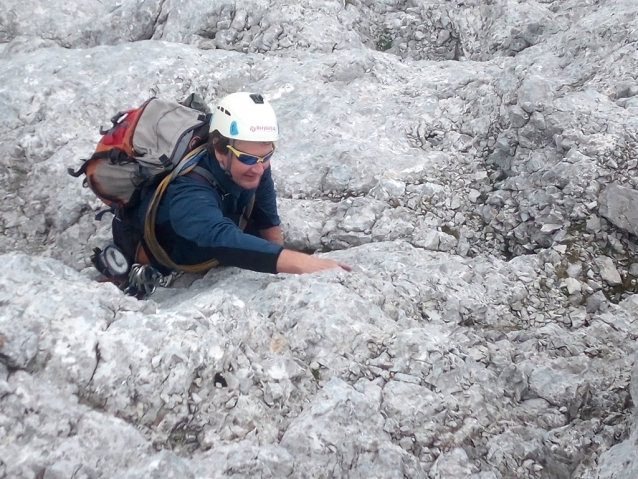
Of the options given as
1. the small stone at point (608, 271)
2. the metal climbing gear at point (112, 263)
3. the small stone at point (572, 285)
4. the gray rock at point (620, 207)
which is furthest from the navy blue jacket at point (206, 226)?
the gray rock at point (620, 207)

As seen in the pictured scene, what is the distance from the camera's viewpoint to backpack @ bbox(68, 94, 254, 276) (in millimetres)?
5691

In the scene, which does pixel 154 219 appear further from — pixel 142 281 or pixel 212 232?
pixel 212 232

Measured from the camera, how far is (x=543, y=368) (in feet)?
15.9

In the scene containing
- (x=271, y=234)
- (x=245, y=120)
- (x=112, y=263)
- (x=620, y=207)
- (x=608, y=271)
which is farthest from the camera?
(x=271, y=234)

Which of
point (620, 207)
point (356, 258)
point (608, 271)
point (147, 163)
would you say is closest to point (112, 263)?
point (147, 163)

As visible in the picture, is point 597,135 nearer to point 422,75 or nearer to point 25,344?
point 422,75

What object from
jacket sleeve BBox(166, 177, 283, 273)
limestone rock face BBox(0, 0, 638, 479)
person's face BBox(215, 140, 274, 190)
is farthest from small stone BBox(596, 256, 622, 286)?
person's face BBox(215, 140, 274, 190)

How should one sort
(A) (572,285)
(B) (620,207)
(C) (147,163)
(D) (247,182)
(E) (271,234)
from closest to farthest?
(C) (147,163) < (D) (247,182) < (A) (572,285) < (B) (620,207) < (E) (271,234)

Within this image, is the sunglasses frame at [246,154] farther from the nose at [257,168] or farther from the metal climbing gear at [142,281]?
the metal climbing gear at [142,281]

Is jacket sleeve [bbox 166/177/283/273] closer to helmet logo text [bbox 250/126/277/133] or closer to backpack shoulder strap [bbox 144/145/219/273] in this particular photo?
backpack shoulder strap [bbox 144/145/219/273]

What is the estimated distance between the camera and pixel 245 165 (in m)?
5.66

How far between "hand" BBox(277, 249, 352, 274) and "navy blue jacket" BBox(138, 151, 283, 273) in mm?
57

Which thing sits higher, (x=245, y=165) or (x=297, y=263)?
(x=245, y=165)

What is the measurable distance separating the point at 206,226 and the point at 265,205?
1419mm
